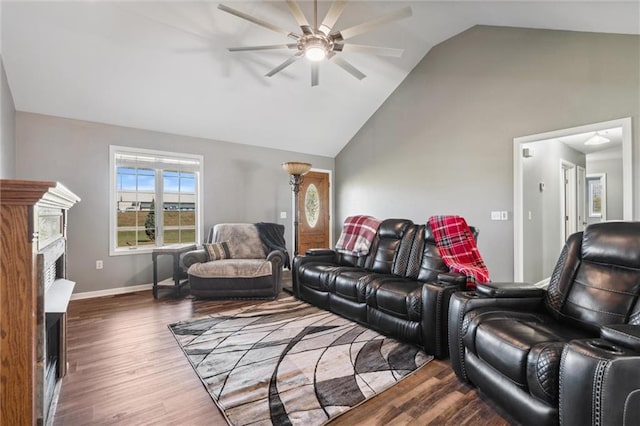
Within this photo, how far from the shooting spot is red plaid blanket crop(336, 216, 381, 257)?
361cm

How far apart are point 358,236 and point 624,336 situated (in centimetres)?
264

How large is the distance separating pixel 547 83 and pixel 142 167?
18.3ft

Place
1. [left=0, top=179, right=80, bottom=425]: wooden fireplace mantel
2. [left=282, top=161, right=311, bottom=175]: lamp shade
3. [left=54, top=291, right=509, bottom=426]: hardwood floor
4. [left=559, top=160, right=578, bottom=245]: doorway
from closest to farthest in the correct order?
[left=0, top=179, right=80, bottom=425]: wooden fireplace mantel → [left=54, top=291, right=509, bottom=426]: hardwood floor → [left=282, top=161, right=311, bottom=175]: lamp shade → [left=559, top=160, right=578, bottom=245]: doorway

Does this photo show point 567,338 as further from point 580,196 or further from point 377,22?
point 580,196

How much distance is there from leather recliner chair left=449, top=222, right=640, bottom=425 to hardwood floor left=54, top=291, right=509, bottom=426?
0.59 feet

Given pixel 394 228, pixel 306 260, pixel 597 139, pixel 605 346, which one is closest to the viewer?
pixel 605 346

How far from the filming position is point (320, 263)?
12.3 feet

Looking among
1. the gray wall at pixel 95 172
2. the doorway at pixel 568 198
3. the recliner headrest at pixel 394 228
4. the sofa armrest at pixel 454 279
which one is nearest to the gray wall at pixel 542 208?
the doorway at pixel 568 198

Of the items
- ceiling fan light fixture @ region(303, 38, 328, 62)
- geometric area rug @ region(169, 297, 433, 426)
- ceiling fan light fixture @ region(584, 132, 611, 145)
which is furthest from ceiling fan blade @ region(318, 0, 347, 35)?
ceiling fan light fixture @ region(584, 132, 611, 145)

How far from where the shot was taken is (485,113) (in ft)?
13.4

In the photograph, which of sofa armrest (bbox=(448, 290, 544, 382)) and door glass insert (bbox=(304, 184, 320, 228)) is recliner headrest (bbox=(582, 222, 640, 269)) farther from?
door glass insert (bbox=(304, 184, 320, 228))

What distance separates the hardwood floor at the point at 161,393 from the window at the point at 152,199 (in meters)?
1.88

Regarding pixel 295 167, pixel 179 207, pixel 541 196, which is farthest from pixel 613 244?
pixel 179 207

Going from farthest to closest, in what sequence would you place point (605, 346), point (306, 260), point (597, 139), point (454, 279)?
1. point (597, 139)
2. point (306, 260)
3. point (454, 279)
4. point (605, 346)
